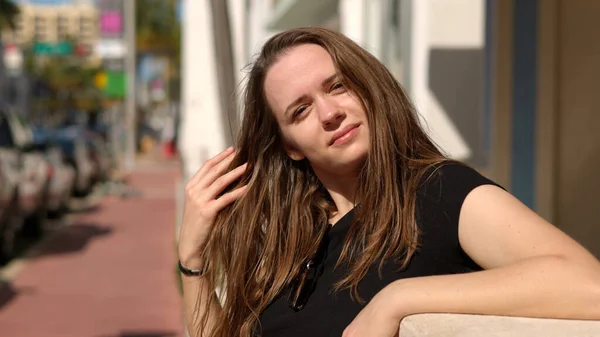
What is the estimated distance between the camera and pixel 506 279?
1739 millimetres

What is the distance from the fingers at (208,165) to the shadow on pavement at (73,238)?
9625 mm

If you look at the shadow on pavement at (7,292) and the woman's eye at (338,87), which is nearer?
the woman's eye at (338,87)

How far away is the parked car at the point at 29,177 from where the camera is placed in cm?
1181

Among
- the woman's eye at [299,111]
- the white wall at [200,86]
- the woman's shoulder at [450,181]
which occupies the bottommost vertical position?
the white wall at [200,86]

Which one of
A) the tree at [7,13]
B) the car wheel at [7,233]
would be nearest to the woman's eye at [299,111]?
the car wheel at [7,233]

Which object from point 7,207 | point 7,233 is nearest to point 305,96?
point 7,207

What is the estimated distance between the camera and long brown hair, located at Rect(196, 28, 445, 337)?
201 centimetres

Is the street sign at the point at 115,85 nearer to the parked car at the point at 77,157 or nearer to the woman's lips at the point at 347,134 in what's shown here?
the parked car at the point at 77,157

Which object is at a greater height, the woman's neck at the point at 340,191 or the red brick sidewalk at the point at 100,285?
the woman's neck at the point at 340,191

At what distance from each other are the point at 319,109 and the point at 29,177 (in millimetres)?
10713

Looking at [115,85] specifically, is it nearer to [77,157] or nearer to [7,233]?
[77,157]

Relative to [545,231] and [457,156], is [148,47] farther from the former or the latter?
[545,231]

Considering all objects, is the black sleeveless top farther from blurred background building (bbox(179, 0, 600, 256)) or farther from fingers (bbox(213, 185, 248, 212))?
blurred background building (bbox(179, 0, 600, 256))

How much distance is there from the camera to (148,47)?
4934cm
